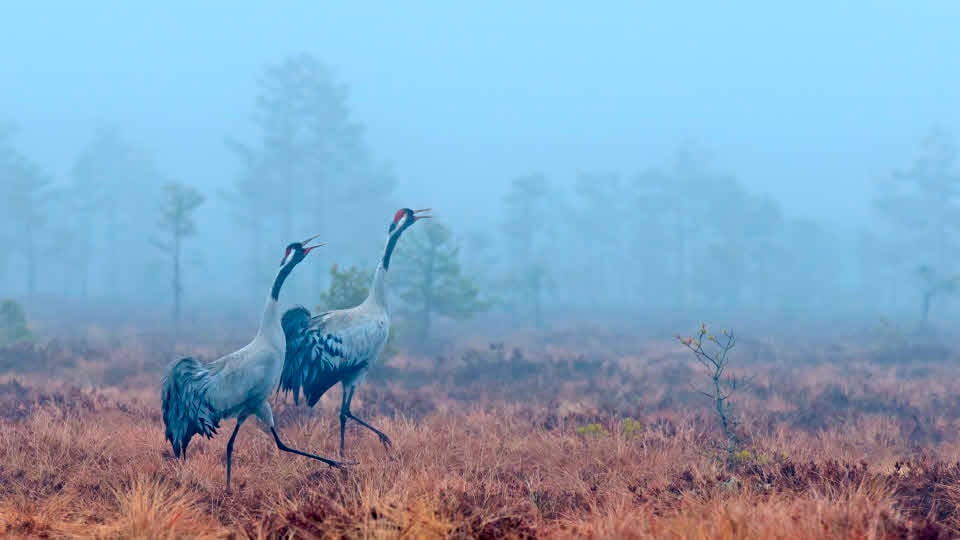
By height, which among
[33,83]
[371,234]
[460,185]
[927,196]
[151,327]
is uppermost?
[33,83]

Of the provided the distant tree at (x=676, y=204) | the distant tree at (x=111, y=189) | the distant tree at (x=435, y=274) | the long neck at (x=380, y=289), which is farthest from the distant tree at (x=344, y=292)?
the distant tree at (x=676, y=204)

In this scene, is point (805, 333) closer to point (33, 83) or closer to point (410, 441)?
point (410, 441)

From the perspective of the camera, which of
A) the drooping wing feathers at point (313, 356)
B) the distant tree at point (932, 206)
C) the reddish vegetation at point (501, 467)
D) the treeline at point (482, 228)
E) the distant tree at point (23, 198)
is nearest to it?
the reddish vegetation at point (501, 467)

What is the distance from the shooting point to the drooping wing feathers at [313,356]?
720cm

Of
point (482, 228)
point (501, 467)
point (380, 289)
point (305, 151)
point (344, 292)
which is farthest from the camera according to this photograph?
point (482, 228)

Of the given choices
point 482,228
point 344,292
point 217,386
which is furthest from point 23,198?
point 217,386

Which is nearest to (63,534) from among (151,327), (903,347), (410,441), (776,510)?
(410,441)

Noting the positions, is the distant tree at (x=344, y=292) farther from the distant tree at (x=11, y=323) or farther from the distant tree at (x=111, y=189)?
the distant tree at (x=111, y=189)

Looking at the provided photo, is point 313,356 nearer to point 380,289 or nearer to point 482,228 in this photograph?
point 380,289

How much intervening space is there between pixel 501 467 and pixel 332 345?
2.04 metres

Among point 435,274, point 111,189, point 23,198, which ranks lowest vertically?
point 435,274

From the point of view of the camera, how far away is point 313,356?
Result: 724cm

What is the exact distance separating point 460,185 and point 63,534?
155 m

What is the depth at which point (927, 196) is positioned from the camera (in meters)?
43.7
